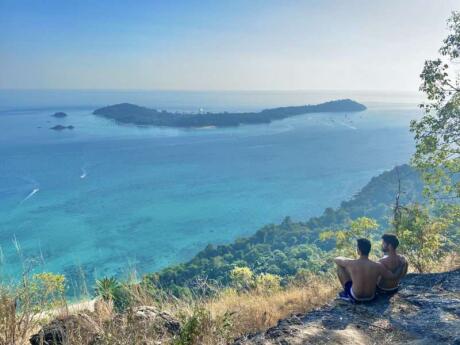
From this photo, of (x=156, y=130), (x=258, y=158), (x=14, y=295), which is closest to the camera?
(x=14, y=295)

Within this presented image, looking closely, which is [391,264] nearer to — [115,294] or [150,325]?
[150,325]

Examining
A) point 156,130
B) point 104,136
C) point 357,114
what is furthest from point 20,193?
point 357,114

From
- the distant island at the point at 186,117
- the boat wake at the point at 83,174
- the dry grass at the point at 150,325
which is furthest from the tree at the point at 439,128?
the distant island at the point at 186,117

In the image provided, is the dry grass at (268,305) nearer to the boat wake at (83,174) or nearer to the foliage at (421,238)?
the foliage at (421,238)

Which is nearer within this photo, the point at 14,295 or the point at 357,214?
the point at 14,295

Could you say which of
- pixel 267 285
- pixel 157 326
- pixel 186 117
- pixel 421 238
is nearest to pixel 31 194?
pixel 267 285

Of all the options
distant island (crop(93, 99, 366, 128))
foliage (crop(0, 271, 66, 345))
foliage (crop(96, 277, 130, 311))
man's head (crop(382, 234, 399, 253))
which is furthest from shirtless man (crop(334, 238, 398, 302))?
distant island (crop(93, 99, 366, 128))

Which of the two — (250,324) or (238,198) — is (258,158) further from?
(250,324)
